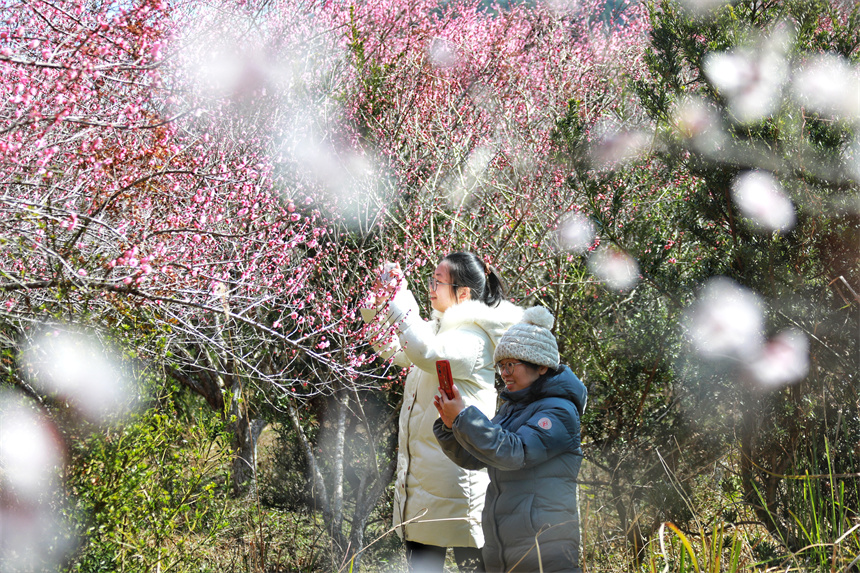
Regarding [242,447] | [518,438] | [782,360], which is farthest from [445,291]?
[242,447]

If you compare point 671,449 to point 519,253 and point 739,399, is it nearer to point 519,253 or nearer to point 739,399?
point 739,399

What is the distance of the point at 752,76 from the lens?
2.87 m

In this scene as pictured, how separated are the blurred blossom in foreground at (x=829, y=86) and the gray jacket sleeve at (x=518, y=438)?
5.71 ft

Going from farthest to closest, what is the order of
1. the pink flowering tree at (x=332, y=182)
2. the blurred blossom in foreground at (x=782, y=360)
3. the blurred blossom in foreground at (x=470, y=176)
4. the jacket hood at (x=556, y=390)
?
the blurred blossom in foreground at (x=470, y=176)
the pink flowering tree at (x=332, y=182)
the blurred blossom in foreground at (x=782, y=360)
the jacket hood at (x=556, y=390)

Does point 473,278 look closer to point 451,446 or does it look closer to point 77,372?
point 451,446

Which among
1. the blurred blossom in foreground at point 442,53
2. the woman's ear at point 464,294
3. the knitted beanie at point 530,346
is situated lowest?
the knitted beanie at point 530,346

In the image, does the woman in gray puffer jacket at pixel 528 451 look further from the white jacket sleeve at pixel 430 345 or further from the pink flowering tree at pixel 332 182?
the pink flowering tree at pixel 332 182

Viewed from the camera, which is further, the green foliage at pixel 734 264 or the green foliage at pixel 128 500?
the green foliage at pixel 128 500

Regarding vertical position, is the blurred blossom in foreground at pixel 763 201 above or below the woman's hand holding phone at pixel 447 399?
above

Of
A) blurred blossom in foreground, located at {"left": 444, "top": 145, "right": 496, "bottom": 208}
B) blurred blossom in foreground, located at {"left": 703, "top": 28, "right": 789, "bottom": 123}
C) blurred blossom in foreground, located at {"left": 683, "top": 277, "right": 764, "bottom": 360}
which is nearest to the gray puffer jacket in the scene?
blurred blossom in foreground, located at {"left": 683, "top": 277, "right": 764, "bottom": 360}

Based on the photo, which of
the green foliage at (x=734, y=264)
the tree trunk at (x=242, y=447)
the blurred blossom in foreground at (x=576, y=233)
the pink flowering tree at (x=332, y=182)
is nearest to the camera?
the green foliage at (x=734, y=264)

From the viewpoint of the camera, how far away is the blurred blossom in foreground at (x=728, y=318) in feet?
9.92

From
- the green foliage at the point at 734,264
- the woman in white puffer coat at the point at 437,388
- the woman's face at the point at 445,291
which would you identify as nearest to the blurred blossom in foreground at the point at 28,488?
the woman in white puffer coat at the point at 437,388

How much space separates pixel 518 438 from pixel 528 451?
0.15 feet
